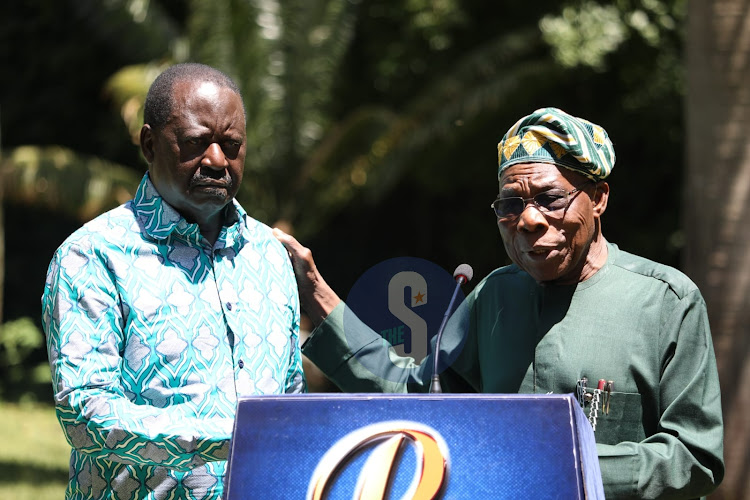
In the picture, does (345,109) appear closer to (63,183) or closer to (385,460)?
(63,183)

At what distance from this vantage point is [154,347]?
2402 mm

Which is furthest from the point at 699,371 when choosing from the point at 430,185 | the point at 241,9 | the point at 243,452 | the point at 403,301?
the point at 430,185

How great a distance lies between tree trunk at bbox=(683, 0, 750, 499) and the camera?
4.68 m

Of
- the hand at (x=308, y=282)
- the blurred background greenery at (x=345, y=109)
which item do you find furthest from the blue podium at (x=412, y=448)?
the blurred background greenery at (x=345, y=109)

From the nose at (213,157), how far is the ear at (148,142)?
0.17 metres

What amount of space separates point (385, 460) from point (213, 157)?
96 centimetres

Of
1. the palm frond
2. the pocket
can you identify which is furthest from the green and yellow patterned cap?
the palm frond

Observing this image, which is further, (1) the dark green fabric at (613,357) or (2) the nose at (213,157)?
(2) the nose at (213,157)

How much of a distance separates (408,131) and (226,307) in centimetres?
931

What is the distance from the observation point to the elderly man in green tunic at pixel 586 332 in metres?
2.32

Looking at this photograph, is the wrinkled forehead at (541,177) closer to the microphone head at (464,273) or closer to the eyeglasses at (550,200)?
the eyeglasses at (550,200)

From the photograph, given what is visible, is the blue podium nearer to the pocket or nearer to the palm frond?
the pocket

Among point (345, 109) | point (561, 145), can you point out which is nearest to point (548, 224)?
point (561, 145)

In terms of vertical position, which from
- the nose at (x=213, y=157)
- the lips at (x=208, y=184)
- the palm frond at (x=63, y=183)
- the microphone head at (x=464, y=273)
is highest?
the nose at (x=213, y=157)
